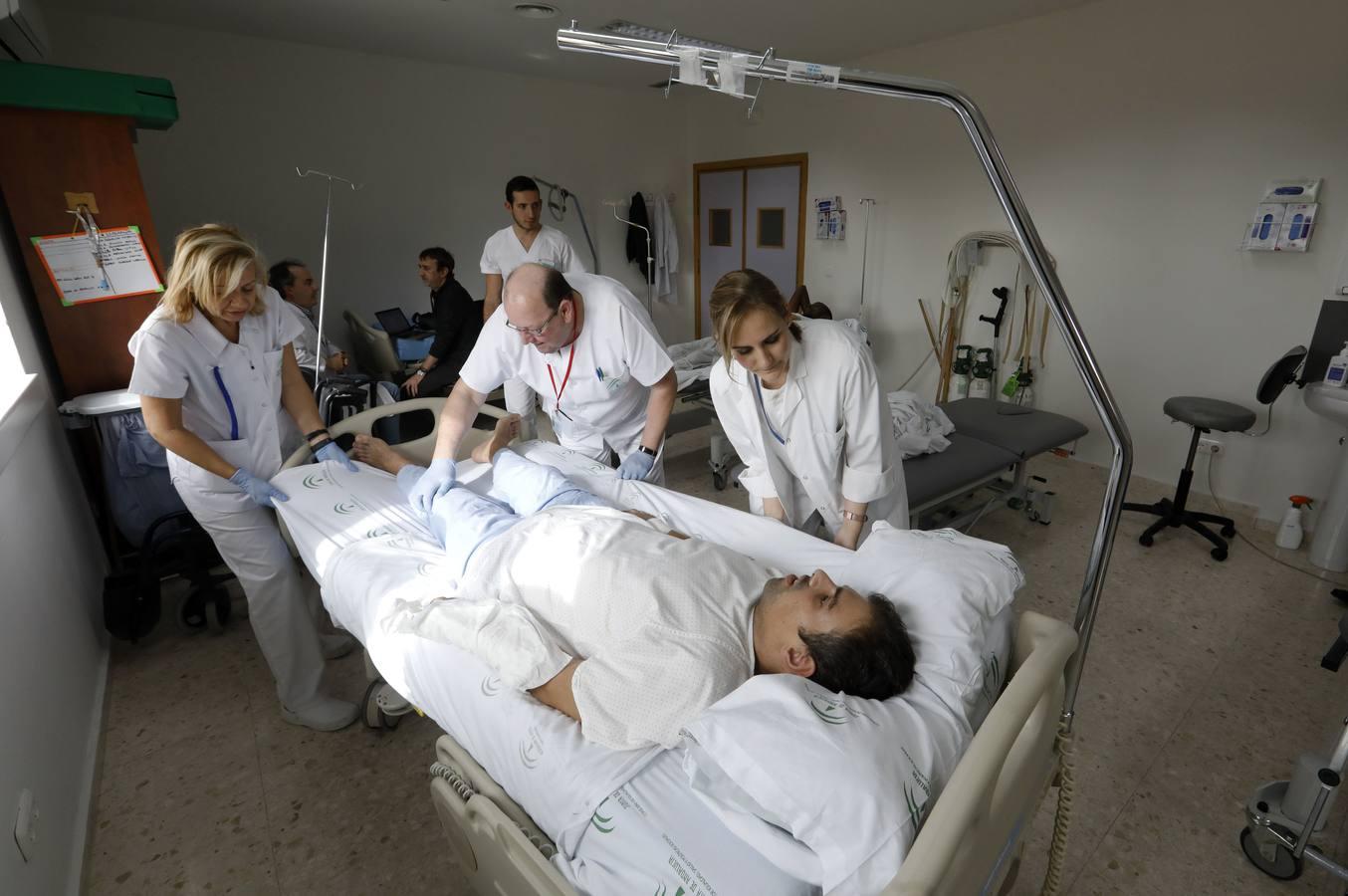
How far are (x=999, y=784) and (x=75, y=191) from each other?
3070 mm

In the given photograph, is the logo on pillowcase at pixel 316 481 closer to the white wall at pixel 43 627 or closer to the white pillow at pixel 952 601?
the white wall at pixel 43 627

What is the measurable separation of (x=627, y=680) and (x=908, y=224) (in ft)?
13.2

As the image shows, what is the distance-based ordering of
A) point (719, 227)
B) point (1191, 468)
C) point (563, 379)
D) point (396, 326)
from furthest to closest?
point (719, 227), point (396, 326), point (1191, 468), point (563, 379)

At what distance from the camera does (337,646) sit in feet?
7.45

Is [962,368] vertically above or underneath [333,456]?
underneath

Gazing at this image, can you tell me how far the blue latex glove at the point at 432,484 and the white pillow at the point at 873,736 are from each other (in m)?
1.13

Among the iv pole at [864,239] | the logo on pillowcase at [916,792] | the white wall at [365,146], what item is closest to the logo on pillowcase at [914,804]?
the logo on pillowcase at [916,792]

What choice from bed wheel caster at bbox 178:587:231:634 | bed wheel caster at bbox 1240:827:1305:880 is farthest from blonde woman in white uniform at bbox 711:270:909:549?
bed wheel caster at bbox 178:587:231:634

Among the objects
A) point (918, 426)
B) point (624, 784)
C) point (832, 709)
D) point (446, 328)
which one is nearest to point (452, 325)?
point (446, 328)

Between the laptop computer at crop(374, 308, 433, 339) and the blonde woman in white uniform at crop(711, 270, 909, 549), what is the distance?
120 inches

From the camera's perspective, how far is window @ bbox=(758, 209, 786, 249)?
5203mm

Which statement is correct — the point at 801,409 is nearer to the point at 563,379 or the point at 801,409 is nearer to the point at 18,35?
the point at 563,379

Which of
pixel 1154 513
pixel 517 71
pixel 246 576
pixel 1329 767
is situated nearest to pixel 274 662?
pixel 246 576

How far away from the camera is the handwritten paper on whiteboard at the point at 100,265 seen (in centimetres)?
222
